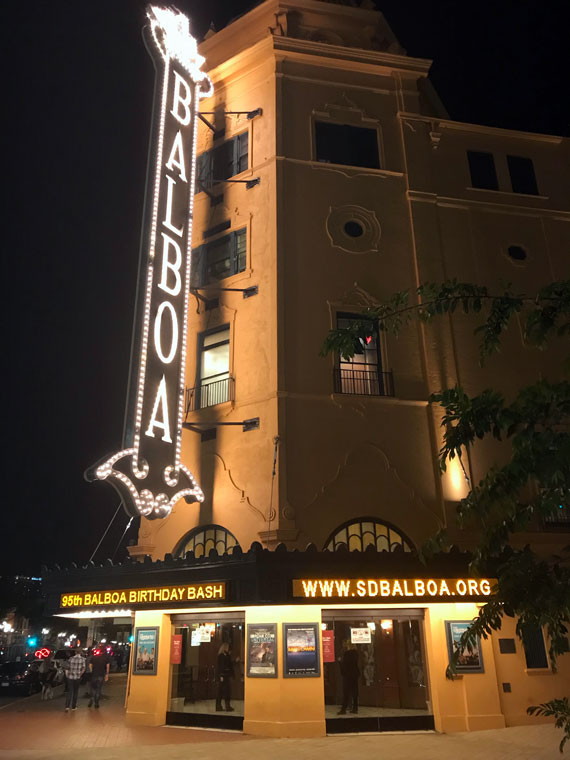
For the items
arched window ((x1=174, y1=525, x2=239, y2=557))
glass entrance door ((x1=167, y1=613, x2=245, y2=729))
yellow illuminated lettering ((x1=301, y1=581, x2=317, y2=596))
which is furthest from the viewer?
arched window ((x1=174, y1=525, x2=239, y2=557))

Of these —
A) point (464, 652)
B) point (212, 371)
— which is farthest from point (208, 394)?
point (464, 652)

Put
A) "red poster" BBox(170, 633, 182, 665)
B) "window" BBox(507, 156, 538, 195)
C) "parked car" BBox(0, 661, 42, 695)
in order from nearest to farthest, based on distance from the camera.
→ "red poster" BBox(170, 633, 182, 665) → "window" BBox(507, 156, 538, 195) → "parked car" BBox(0, 661, 42, 695)

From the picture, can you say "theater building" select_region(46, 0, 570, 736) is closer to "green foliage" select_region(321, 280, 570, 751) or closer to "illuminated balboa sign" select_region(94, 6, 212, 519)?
"illuminated balboa sign" select_region(94, 6, 212, 519)

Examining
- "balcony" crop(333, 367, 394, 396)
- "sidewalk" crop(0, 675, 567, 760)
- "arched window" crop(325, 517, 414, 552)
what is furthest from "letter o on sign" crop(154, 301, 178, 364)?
"sidewalk" crop(0, 675, 567, 760)

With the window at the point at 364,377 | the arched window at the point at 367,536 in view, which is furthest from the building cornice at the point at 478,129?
the arched window at the point at 367,536

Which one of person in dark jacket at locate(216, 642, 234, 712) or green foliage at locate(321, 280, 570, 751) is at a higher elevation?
green foliage at locate(321, 280, 570, 751)

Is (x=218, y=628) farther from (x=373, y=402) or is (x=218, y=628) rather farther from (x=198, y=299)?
(x=198, y=299)

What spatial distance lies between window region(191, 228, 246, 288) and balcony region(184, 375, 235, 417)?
3.45 m

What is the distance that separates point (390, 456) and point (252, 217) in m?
8.72

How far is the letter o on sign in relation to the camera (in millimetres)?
15883

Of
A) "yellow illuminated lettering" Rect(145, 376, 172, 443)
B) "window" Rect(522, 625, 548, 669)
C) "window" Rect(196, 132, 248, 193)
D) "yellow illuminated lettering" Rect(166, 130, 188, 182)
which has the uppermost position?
"window" Rect(196, 132, 248, 193)

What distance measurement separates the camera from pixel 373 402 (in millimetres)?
16828

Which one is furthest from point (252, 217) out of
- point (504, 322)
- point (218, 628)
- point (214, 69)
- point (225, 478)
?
point (504, 322)

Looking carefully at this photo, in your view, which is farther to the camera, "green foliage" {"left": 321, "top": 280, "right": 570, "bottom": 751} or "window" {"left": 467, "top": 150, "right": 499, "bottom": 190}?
"window" {"left": 467, "top": 150, "right": 499, "bottom": 190}
